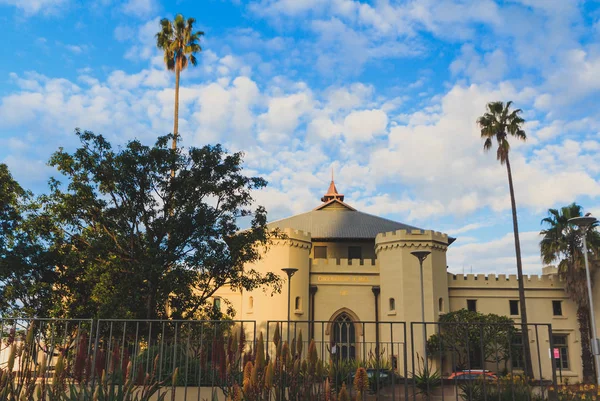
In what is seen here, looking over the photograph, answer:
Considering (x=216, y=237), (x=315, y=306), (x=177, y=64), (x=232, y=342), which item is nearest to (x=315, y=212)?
(x=315, y=306)

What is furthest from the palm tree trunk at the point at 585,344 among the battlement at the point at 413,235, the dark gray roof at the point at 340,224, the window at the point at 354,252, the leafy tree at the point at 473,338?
the window at the point at 354,252

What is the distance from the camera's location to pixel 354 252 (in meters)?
35.4

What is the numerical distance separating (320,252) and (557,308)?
52.8 feet

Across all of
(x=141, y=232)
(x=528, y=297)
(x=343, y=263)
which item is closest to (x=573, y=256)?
(x=528, y=297)

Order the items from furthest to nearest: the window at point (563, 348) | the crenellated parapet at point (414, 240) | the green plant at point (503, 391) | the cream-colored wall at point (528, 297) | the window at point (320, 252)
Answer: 1. the window at point (320, 252)
2. the cream-colored wall at point (528, 297)
3. the window at point (563, 348)
4. the crenellated parapet at point (414, 240)
5. the green plant at point (503, 391)

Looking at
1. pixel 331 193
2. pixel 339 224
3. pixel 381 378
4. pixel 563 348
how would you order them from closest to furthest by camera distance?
pixel 381 378
pixel 563 348
pixel 339 224
pixel 331 193

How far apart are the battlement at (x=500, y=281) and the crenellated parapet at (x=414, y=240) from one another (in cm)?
311

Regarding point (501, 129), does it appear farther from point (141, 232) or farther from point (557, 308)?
point (141, 232)

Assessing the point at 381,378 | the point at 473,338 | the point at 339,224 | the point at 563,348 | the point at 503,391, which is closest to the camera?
the point at 503,391

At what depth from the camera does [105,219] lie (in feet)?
60.4

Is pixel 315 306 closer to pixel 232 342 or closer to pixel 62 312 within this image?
pixel 62 312

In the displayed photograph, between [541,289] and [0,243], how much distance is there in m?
31.2

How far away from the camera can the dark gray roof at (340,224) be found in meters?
35.7

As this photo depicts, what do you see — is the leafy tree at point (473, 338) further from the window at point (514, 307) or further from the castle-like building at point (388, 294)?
the window at point (514, 307)
